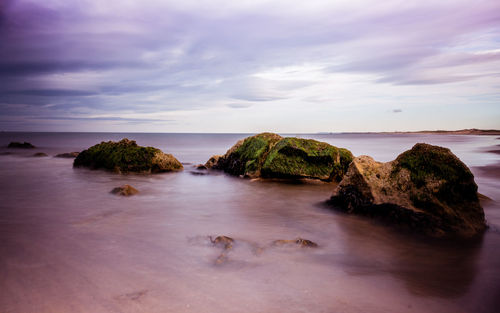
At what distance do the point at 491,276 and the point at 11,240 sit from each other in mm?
5804

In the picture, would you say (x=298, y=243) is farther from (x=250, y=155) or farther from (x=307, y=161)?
(x=250, y=155)

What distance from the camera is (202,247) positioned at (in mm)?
3883

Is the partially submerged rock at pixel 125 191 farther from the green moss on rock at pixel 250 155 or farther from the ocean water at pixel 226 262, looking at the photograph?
the green moss on rock at pixel 250 155

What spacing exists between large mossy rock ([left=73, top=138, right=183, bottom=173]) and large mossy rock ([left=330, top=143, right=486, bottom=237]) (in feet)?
25.2

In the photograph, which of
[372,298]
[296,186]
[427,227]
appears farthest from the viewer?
[296,186]

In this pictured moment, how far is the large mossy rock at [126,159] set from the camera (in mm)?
10695

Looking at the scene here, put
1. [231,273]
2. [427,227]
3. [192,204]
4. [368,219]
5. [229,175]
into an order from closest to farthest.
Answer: [231,273] → [427,227] → [368,219] → [192,204] → [229,175]

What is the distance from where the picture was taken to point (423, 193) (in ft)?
15.4

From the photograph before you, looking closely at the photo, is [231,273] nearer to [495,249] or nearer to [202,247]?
[202,247]

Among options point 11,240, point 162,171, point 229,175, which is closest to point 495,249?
point 11,240

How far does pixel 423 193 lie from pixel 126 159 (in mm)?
9399

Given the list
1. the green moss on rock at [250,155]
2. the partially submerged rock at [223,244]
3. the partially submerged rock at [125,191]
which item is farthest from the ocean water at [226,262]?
the green moss on rock at [250,155]

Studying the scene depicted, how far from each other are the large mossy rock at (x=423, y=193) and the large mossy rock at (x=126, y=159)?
7.67 metres

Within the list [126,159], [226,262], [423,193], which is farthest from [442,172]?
[126,159]
